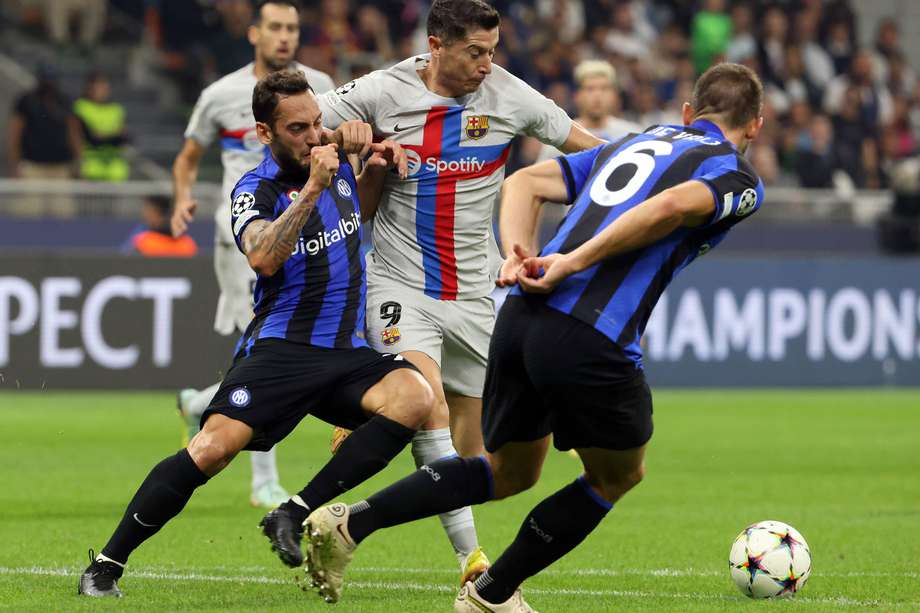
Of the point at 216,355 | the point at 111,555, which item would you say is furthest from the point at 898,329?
the point at 111,555

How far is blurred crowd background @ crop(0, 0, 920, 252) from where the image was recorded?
59.6 feet

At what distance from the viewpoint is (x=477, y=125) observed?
6.89m

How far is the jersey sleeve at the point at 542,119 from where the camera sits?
7.02m

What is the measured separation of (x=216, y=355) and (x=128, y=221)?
72.5 inches

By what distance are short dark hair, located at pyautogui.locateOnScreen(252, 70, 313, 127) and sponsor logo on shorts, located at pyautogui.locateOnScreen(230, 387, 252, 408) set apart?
99 cm

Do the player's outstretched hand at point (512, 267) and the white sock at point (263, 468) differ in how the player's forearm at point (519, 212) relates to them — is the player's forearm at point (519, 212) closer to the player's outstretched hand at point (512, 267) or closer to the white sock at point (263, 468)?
the player's outstretched hand at point (512, 267)

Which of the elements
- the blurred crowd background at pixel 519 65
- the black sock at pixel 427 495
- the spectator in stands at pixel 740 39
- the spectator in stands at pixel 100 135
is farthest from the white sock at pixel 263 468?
the spectator in stands at pixel 740 39

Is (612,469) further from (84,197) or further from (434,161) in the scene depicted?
(84,197)

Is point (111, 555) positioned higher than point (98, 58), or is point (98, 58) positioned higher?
point (111, 555)

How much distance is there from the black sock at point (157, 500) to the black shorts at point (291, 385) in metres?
0.20

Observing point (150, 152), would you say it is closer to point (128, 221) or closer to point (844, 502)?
point (128, 221)

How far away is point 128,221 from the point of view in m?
16.7

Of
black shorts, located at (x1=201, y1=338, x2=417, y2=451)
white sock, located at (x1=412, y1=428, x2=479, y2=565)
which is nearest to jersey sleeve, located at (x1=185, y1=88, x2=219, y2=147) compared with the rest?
black shorts, located at (x1=201, y1=338, x2=417, y2=451)

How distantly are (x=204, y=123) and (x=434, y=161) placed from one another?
9.52ft
